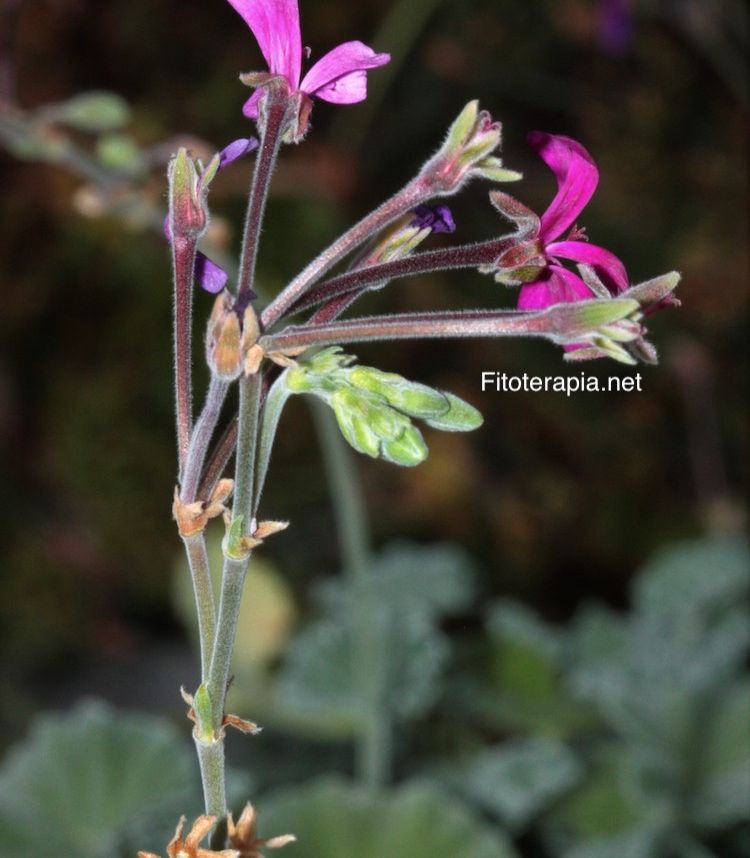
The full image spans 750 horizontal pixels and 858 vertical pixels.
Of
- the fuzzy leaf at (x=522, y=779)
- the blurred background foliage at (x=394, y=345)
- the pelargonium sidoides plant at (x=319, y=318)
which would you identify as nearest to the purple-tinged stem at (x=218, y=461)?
the pelargonium sidoides plant at (x=319, y=318)

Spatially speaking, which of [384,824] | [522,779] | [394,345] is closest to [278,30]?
[384,824]

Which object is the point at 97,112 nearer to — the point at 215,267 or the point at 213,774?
the point at 215,267

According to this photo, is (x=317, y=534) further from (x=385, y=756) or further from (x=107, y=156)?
(x=107, y=156)

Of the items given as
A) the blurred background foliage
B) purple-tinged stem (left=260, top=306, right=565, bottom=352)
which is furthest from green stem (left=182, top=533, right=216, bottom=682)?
the blurred background foliage

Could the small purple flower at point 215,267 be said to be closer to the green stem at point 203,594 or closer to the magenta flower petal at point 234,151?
the magenta flower petal at point 234,151

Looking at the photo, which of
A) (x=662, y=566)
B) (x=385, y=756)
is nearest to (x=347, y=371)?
(x=385, y=756)
